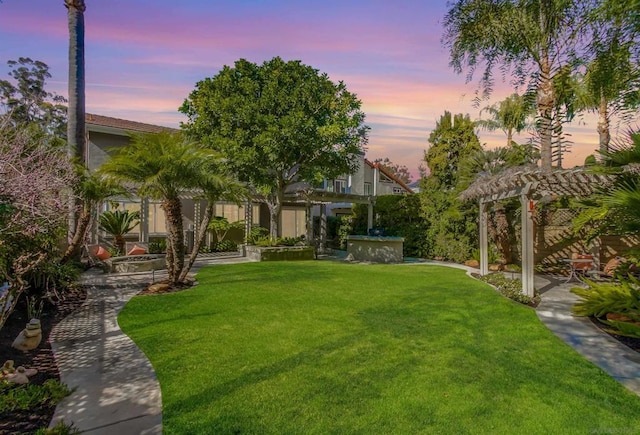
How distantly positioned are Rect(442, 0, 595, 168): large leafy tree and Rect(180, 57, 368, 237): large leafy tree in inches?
434

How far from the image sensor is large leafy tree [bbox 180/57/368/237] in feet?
48.0

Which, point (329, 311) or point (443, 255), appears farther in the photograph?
point (443, 255)

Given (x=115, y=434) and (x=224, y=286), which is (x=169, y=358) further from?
(x=224, y=286)

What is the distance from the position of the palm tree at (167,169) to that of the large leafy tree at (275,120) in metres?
4.10

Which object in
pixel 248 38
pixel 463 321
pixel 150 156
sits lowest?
pixel 463 321

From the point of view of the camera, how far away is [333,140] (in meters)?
15.5

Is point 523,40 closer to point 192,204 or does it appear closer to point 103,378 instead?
point 103,378

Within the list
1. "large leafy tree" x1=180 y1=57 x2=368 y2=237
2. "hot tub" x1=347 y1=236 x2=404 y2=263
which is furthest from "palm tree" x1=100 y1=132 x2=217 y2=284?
"hot tub" x1=347 y1=236 x2=404 y2=263

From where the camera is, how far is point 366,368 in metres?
4.97

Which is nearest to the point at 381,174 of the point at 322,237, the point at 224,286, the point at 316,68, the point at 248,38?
the point at 322,237

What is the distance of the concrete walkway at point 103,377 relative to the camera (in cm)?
A: 362

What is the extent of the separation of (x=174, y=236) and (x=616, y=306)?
35.0 feet

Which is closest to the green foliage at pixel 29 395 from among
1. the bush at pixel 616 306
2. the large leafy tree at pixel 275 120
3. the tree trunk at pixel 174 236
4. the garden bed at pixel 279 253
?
the tree trunk at pixel 174 236

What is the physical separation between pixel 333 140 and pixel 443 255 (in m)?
8.12
